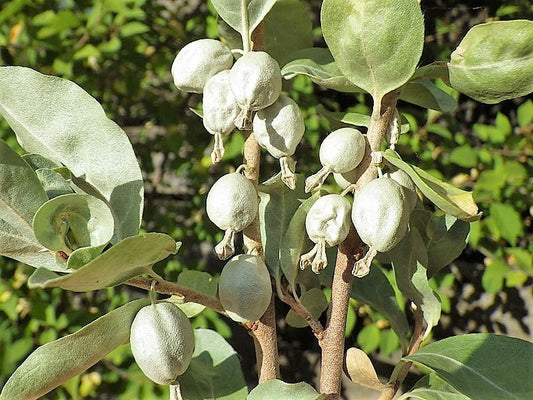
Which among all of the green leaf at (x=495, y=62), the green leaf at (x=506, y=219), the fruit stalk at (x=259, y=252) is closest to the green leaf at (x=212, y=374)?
the fruit stalk at (x=259, y=252)

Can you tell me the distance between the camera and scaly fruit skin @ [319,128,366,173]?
1.17ft

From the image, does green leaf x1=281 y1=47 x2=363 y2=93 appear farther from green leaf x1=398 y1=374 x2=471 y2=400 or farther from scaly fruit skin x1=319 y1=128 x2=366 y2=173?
green leaf x1=398 y1=374 x2=471 y2=400

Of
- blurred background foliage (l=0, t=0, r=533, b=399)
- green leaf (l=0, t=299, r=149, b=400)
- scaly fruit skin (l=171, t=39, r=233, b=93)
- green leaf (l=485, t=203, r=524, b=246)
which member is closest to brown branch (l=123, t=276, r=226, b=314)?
green leaf (l=0, t=299, r=149, b=400)

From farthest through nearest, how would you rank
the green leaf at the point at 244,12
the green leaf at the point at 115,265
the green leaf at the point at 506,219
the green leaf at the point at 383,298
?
the green leaf at the point at 506,219 → the green leaf at the point at 383,298 → the green leaf at the point at 244,12 → the green leaf at the point at 115,265

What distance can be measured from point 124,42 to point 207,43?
956 millimetres

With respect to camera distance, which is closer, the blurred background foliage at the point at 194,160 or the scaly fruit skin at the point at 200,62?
the scaly fruit skin at the point at 200,62

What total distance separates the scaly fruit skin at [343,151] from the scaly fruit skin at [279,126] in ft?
0.06

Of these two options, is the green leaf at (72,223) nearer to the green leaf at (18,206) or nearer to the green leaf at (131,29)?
the green leaf at (18,206)

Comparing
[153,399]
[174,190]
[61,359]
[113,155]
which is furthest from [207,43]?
[174,190]

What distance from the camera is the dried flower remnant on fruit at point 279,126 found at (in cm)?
36

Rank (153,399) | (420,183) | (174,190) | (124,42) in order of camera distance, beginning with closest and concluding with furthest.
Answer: (420,183) → (153,399) → (124,42) → (174,190)

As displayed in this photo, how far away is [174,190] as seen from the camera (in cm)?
146

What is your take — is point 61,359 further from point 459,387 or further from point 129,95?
point 129,95

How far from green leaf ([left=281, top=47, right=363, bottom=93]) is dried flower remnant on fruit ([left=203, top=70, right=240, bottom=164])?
0.05 m
